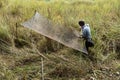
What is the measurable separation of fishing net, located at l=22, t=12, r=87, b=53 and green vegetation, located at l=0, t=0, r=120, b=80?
111mm

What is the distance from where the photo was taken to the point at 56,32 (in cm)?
475

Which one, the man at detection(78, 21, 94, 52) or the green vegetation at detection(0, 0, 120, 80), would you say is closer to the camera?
the green vegetation at detection(0, 0, 120, 80)

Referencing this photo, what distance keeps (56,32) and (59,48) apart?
0.24 meters

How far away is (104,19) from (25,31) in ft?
4.36

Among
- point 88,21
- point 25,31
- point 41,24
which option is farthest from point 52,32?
point 88,21

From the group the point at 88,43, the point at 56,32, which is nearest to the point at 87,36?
the point at 88,43

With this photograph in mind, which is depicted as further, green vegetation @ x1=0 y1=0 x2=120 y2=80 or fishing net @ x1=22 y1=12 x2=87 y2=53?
fishing net @ x1=22 y1=12 x2=87 y2=53

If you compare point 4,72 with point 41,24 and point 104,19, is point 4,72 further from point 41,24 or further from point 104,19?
point 104,19

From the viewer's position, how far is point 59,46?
4.84 m

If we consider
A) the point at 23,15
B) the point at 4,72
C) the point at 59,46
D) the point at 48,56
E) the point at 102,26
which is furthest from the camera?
the point at 23,15

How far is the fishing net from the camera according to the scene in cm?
461

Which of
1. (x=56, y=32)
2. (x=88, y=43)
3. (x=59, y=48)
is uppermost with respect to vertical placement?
(x=56, y=32)

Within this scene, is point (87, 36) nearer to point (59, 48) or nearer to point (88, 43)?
point (88, 43)

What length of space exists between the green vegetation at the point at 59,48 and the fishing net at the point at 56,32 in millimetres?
111
